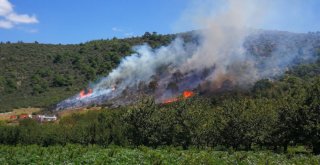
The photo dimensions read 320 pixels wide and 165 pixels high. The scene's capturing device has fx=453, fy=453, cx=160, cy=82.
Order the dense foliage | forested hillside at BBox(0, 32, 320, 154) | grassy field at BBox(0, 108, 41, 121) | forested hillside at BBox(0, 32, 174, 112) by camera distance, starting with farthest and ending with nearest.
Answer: forested hillside at BBox(0, 32, 174, 112)
grassy field at BBox(0, 108, 41, 121)
forested hillside at BBox(0, 32, 320, 154)
the dense foliage

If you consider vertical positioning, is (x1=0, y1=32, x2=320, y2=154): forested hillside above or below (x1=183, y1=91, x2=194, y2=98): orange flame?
below

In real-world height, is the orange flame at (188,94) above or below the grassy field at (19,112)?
above

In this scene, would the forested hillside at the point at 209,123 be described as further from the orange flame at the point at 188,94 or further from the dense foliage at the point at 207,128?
the orange flame at the point at 188,94

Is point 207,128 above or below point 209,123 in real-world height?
below

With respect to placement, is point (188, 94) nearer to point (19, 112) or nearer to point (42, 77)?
point (19, 112)

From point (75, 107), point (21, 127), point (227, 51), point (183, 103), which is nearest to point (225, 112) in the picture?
point (183, 103)

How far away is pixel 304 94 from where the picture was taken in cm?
5959

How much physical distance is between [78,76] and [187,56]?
48.1 m

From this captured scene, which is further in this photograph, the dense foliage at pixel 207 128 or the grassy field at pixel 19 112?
the grassy field at pixel 19 112

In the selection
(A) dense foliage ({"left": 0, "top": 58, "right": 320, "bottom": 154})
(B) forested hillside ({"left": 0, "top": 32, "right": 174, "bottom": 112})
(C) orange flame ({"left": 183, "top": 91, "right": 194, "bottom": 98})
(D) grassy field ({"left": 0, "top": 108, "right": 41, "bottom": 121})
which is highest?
(B) forested hillside ({"left": 0, "top": 32, "right": 174, "bottom": 112})

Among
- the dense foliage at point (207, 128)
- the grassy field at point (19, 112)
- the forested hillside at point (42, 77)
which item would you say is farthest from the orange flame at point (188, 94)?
the forested hillside at point (42, 77)

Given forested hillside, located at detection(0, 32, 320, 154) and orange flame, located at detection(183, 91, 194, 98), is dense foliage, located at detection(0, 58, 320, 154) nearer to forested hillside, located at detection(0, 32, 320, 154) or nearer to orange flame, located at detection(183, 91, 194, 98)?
forested hillside, located at detection(0, 32, 320, 154)

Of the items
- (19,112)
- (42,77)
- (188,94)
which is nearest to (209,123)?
(188,94)

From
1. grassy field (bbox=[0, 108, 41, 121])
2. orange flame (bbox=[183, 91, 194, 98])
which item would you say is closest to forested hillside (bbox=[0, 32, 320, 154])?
orange flame (bbox=[183, 91, 194, 98])
